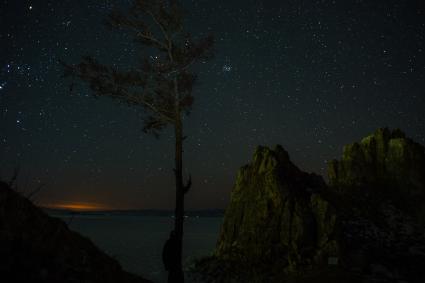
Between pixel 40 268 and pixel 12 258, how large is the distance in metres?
0.52

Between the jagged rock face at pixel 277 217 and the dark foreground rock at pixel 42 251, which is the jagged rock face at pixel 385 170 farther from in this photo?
the dark foreground rock at pixel 42 251

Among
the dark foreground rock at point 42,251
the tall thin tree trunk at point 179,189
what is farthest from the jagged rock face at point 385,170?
the dark foreground rock at point 42,251

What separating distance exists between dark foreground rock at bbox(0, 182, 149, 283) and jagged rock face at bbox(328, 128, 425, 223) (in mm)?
31808

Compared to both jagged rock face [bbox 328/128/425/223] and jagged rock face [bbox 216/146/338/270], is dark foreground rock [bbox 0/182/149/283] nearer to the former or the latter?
jagged rock face [bbox 216/146/338/270]

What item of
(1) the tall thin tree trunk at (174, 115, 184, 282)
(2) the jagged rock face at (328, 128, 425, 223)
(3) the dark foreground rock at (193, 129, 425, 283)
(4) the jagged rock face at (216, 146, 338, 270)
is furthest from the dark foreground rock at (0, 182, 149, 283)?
(2) the jagged rock face at (328, 128, 425, 223)

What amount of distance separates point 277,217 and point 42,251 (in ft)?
84.8

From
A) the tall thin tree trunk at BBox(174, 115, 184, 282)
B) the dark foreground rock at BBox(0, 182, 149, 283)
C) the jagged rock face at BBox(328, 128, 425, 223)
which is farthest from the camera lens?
the jagged rock face at BBox(328, 128, 425, 223)

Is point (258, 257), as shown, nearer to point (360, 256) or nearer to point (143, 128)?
point (360, 256)

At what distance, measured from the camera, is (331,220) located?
29031 mm

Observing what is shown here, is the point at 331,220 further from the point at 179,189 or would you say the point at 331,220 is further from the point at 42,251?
the point at 42,251

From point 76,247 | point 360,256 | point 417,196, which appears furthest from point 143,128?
point 417,196

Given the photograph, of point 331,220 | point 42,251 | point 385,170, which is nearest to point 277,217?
point 331,220

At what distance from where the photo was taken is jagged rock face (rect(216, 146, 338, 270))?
28.2m

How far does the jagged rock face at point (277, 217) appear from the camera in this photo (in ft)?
92.7
